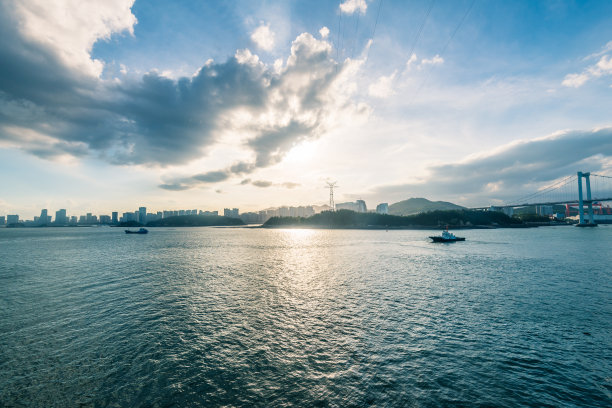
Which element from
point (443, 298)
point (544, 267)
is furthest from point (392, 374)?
point (544, 267)

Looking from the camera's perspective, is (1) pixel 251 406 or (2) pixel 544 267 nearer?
(1) pixel 251 406

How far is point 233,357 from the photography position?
13617 mm

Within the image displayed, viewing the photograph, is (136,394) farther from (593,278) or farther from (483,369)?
(593,278)

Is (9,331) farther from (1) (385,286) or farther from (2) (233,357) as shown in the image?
(1) (385,286)

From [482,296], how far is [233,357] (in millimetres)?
23648

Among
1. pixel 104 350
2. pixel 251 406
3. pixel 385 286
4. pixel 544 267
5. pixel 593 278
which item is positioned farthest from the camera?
pixel 544 267

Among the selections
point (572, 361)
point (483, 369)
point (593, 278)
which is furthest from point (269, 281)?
point (593, 278)

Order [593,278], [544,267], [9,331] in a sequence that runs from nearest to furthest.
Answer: [9,331], [593,278], [544,267]

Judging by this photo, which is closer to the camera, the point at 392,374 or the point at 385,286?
the point at 392,374

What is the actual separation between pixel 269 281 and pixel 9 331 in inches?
853

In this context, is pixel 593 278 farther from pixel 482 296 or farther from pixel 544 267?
pixel 482 296

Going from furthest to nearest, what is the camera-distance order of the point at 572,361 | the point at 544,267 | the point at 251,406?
the point at 544,267 → the point at 572,361 → the point at 251,406

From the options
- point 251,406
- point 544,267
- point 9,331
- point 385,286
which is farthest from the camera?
point 544,267

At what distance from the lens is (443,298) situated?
23672 millimetres
